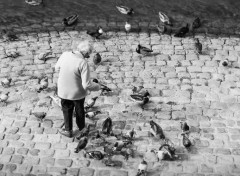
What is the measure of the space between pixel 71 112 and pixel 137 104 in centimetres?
225

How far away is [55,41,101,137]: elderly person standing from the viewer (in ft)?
31.7

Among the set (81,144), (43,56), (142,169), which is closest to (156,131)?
(142,169)

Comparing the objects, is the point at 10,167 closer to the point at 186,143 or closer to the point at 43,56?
the point at 186,143

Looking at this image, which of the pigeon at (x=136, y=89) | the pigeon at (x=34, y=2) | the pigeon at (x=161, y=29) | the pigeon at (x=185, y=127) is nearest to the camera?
the pigeon at (x=185, y=127)

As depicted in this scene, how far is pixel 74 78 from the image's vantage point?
32.4ft

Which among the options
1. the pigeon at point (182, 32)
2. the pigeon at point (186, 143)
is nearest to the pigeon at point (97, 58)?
the pigeon at point (182, 32)

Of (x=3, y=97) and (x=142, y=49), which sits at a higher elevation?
(x=142, y=49)

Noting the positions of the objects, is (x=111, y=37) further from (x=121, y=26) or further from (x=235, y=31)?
(x=235, y=31)

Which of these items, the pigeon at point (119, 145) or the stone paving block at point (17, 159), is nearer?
the stone paving block at point (17, 159)

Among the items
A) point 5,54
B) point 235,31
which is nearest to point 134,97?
point 5,54

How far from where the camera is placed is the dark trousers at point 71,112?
10.4 meters

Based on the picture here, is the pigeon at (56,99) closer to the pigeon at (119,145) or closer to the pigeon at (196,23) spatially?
the pigeon at (119,145)

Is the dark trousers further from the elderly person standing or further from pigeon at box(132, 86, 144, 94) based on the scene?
pigeon at box(132, 86, 144, 94)

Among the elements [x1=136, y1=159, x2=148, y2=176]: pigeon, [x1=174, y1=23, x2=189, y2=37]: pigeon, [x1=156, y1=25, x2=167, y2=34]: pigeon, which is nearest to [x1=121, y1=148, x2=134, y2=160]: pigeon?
[x1=136, y1=159, x2=148, y2=176]: pigeon
